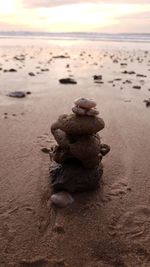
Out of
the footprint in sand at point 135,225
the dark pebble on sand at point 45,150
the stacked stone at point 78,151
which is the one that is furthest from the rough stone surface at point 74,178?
the dark pebble on sand at point 45,150

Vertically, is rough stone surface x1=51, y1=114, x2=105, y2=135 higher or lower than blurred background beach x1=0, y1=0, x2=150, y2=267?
higher

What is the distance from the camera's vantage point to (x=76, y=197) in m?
3.89

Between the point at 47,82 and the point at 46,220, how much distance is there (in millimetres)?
6894

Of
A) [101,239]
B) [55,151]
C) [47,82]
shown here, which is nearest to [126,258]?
[101,239]

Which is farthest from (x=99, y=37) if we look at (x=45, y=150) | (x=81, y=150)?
(x=81, y=150)

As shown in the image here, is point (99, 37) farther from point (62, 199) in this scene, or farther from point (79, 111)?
point (62, 199)

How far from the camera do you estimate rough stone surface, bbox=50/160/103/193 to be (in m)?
3.88

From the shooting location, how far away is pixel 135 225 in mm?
3504

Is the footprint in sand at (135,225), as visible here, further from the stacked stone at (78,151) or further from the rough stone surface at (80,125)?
the rough stone surface at (80,125)

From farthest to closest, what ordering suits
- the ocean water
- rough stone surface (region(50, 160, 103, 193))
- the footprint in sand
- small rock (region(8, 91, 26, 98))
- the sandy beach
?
the ocean water → small rock (region(8, 91, 26, 98)) → rough stone surface (region(50, 160, 103, 193)) → the footprint in sand → the sandy beach

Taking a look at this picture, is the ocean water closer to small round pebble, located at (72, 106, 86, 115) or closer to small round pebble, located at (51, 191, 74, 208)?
small round pebble, located at (72, 106, 86, 115)

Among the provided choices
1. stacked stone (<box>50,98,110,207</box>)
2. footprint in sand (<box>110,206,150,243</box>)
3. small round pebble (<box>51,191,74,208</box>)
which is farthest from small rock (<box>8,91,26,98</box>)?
footprint in sand (<box>110,206,150,243</box>)

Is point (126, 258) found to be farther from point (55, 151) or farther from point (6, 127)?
point (6, 127)

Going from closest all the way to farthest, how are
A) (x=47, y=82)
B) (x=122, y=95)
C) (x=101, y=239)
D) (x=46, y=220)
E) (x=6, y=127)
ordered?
(x=101, y=239) → (x=46, y=220) → (x=6, y=127) → (x=122, y=95) → (x=47, y=82)
